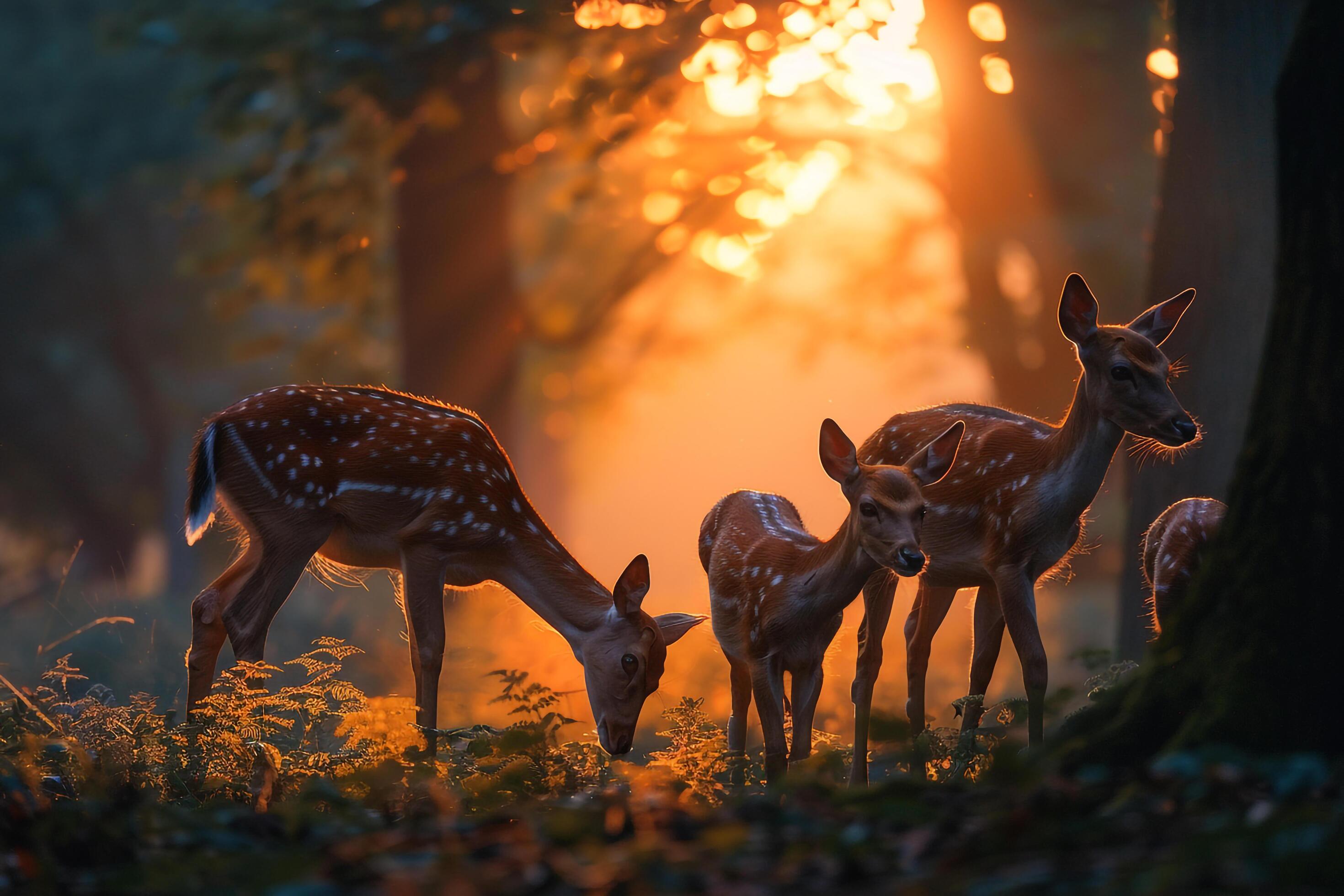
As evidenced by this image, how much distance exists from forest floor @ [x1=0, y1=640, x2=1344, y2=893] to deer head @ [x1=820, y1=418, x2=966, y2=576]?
36.5 inches

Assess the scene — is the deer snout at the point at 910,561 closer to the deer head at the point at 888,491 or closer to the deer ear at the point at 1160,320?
the deer head at the point at 888,491

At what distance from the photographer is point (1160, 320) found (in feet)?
21.9

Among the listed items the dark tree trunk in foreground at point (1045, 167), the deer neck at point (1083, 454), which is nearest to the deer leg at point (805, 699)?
the deer neck at point (1083, 454)

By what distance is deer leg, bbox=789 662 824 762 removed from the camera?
623cm

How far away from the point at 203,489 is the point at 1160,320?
18.1 feet

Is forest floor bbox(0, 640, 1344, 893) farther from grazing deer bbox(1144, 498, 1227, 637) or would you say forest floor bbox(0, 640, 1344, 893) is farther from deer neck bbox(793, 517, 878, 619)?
grazing deer bbox(1144, 498, 1227, 637)

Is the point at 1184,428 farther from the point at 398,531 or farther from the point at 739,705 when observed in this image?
the point at 398,531

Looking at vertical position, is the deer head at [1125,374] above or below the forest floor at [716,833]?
above

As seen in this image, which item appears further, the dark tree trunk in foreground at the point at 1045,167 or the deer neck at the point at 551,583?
the dark tree trunk in foreground at the point at 1045,167

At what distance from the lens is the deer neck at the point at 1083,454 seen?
6445 mm

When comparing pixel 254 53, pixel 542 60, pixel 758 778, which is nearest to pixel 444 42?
pixel 254 53

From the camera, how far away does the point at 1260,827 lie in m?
2.64

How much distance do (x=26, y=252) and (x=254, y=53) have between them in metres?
11.6

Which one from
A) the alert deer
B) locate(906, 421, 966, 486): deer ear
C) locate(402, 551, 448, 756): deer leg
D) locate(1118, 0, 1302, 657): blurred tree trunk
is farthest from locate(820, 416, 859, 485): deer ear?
locate(1118, 0, 1302, 657): blurred tree trunk
